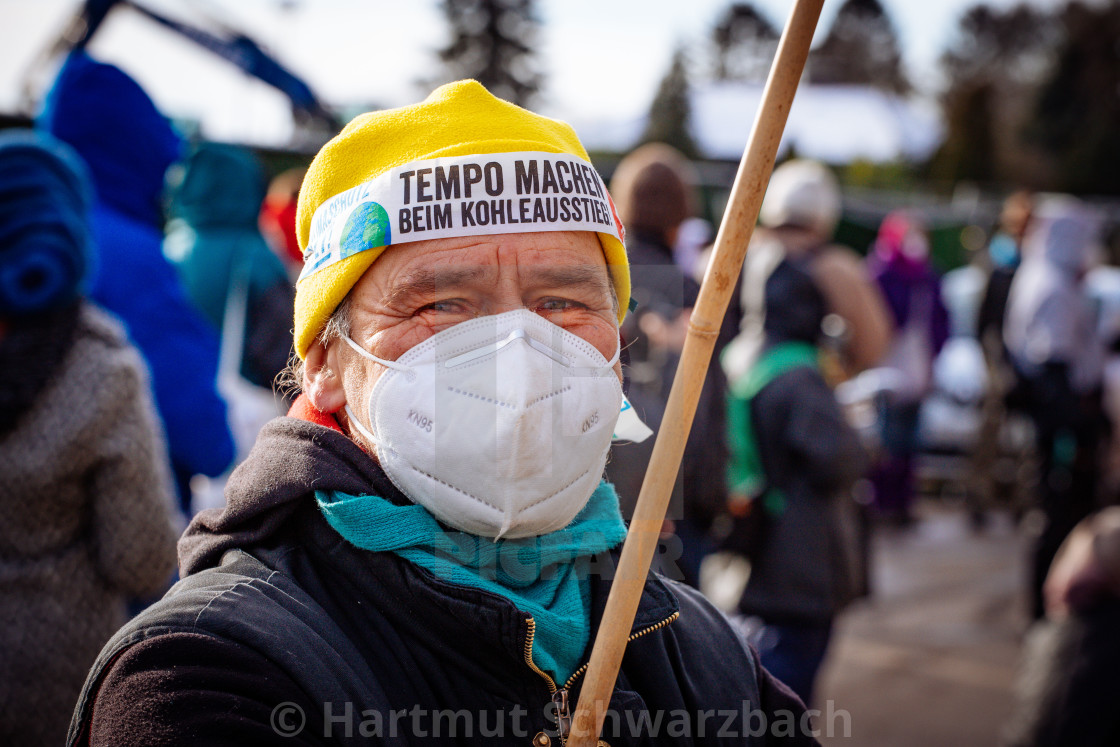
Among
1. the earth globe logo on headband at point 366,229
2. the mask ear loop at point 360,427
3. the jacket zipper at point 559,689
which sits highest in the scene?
the earth globe logo on headband at point 366,229

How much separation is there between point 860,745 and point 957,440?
6441mm

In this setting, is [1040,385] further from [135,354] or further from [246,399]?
[135,354]

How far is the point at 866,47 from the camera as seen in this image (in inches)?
2360

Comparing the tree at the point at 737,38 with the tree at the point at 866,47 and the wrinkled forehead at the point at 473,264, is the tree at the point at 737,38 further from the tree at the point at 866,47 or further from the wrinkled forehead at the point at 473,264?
the wrinkled forehead at the point at 473,264

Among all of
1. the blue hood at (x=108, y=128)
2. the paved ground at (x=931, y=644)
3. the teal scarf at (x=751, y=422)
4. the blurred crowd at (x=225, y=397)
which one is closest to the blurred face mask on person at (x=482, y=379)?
the blurred crowd at (x=225, y=397)

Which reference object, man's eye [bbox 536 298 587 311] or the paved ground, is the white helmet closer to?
the paved ground

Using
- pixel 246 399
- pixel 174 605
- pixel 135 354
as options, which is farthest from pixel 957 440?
pixel 174 605

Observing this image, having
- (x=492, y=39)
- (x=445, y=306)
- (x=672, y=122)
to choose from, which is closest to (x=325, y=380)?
(x=445, y=306)

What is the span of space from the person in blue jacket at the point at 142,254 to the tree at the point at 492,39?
34.3 metres

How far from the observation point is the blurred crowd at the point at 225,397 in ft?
7.65

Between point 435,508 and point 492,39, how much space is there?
134ft

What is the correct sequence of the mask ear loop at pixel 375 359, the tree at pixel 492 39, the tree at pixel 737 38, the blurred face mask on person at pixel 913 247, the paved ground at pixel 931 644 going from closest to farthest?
the mask ear loop at pixel 375 359 < the paved ground at pixel 931 644 < the blurred face mask on person at pixel 913 247 < the tree at pixel 492 39 < the tree at pixel 737 38

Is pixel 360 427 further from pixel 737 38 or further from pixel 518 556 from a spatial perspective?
pixel 737 38

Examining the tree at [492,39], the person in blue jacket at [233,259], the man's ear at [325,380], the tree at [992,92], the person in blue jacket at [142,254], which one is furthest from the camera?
the tree at [492,39]
